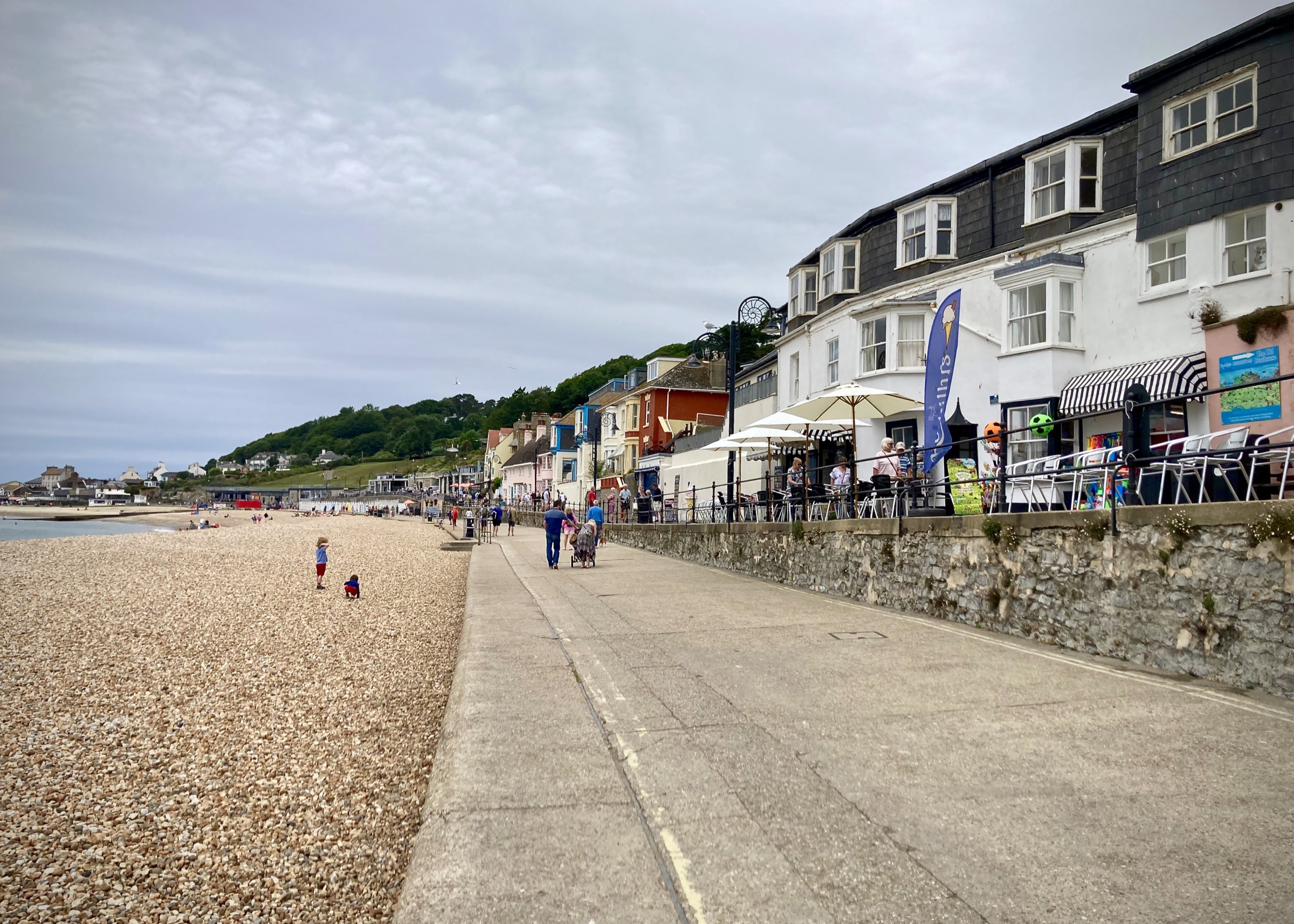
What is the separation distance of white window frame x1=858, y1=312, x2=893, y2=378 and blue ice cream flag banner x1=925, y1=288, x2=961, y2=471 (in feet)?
26.3

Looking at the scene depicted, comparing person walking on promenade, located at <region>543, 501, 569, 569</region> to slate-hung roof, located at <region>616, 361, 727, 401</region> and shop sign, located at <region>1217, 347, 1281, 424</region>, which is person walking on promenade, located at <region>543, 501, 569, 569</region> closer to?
shop sign, located at <region>1217, 347, 1281, 424</region>

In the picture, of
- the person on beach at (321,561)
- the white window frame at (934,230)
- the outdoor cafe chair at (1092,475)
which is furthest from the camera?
the white window frame at (934,230)

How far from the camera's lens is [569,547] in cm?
3003

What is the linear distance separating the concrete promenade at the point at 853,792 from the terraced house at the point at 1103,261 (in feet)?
27.2

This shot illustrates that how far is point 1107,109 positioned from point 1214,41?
2814 millimetres

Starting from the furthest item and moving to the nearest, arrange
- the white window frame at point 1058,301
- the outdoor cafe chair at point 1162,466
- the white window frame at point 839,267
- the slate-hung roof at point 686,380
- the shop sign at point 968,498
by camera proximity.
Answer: the slate-hung roof at point 686,380, the white window frame at point 839,267, the white window frame at point 1058,301, the shop sign at point 968,498, the outdoor cafe chair at point 1162,466

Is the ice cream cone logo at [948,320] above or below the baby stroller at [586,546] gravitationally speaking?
above

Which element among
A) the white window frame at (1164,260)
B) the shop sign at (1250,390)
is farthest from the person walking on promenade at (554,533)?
the shop sign at (1250,390)

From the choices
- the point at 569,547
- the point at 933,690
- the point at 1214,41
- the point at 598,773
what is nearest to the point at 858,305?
the point at 1214,41

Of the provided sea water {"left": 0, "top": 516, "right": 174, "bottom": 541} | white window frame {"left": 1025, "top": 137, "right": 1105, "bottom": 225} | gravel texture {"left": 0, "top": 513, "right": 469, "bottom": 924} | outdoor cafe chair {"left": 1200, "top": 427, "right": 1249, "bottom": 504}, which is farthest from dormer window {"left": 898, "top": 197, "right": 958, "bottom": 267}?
sea water {"left": 0, "top": 516, "right": 174, "bottom": 541}

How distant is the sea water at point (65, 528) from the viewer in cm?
6838

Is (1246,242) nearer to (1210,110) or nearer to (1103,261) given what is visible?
(1210,110)

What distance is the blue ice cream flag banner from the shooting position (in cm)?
1327

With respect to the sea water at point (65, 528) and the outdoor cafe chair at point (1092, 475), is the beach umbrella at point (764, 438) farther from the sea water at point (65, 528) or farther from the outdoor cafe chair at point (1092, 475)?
the sea water at point (65, 528)
